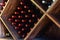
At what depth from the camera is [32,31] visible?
4.05ft

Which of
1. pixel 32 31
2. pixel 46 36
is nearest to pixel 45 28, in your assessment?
pixel 46 36

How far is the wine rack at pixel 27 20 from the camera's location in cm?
126

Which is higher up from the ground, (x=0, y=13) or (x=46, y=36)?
(x=0, y=13)

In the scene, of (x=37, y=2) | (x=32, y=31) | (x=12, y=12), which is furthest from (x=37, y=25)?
(x=12, y=12)

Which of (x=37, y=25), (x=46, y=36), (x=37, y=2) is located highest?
(x=37, y=2)

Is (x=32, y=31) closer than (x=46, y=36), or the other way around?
(x=32, y=31)

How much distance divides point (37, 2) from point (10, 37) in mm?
387

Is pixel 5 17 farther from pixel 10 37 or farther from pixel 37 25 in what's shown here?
pixel 37 25

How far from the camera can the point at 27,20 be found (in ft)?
4.30

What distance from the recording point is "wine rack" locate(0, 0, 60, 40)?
126 cm

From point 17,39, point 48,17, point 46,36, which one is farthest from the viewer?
point 46,36

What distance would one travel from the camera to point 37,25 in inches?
47.6

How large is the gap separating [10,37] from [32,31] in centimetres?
24

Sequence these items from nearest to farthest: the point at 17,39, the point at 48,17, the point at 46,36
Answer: the point at 48,17 < the point at 17,39 < the point at 46,36
